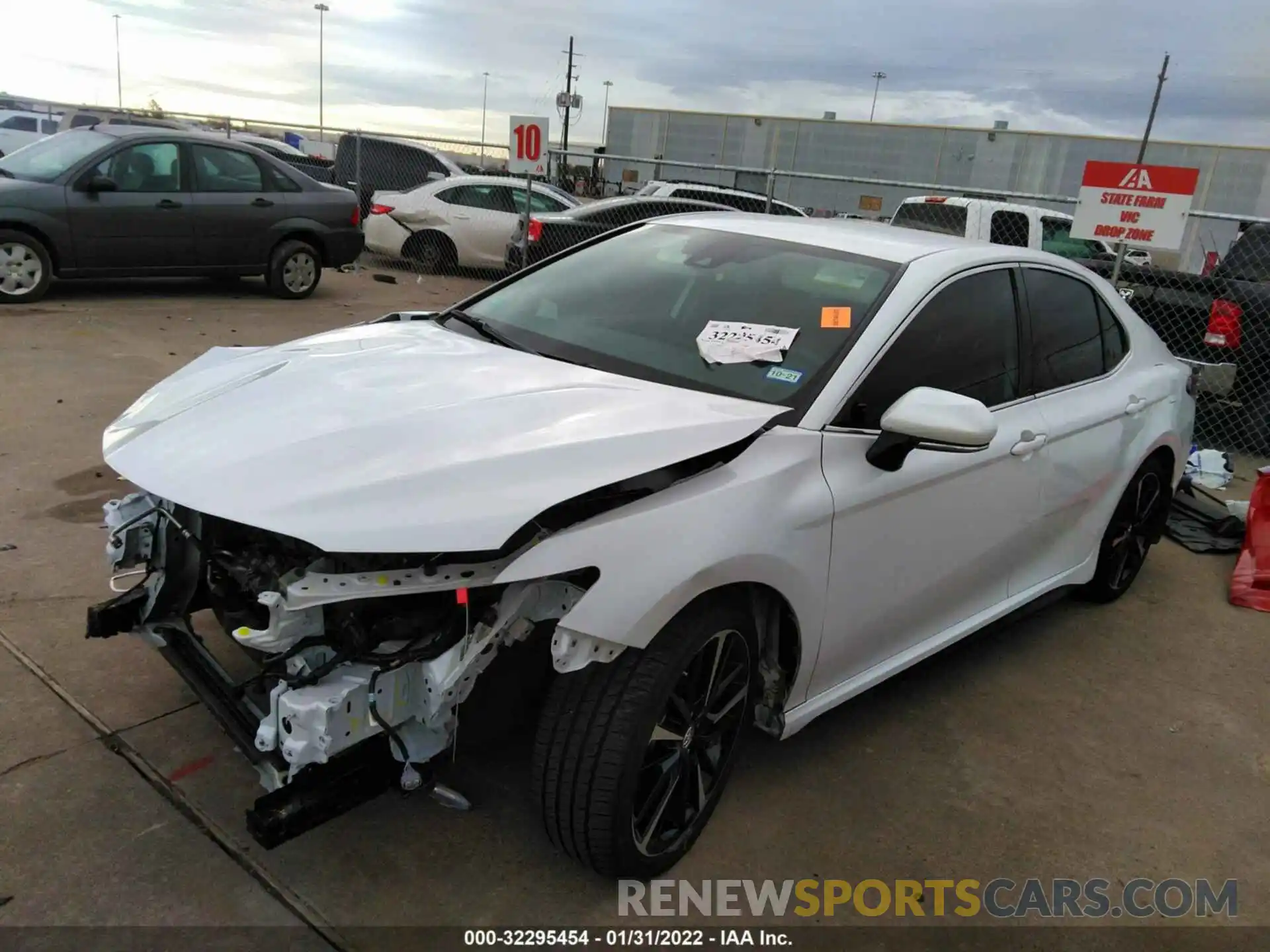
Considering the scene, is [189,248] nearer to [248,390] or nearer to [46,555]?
A: [46,555]

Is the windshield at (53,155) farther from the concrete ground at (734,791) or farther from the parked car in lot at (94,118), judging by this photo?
the parked car in lot at (94,118)

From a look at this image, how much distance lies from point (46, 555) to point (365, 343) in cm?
191

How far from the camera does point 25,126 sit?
21047mm

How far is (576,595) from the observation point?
7.39ft

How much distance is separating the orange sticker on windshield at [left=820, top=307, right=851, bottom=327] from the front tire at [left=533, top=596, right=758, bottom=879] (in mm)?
972

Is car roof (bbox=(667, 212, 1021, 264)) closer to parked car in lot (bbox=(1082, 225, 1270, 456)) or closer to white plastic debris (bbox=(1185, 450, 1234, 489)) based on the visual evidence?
white plastic debris (bbox=(1185, 450, 1234, 489))

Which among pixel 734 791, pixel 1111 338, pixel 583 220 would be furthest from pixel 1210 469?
pixel 583 220

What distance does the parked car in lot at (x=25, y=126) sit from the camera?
19.5 meters

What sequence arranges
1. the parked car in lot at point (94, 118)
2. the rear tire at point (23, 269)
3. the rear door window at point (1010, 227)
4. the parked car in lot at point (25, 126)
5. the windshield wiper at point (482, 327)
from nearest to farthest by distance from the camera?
the windshield wiper at point (482, 327) < the rear tire at point (23, 269) < the rear door window at point (1010, 227) < the parked car in lot at point (94, 118) < the parked car in lot at point (25, 126)

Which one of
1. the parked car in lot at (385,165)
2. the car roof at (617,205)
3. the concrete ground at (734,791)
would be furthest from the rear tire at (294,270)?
the concrete ground at (734,791)

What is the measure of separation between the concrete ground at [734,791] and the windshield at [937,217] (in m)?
7.64

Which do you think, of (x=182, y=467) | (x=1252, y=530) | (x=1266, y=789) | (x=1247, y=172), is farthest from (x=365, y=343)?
(x=1247, y=172)

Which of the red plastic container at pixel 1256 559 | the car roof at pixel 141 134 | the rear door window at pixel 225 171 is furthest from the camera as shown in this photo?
the rear door window at pixel 225 171

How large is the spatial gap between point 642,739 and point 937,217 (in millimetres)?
10502
